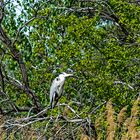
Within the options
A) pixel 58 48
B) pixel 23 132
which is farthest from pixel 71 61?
pixel 23 132

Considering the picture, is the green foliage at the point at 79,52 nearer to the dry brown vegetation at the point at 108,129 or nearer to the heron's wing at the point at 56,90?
the heron's wing at the point at 56,90

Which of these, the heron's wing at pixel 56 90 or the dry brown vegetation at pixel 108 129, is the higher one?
the heron's wing at pixel 56 90

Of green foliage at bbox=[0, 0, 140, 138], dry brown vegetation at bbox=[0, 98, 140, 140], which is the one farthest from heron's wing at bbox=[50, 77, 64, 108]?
green foliage at bbox=[0, 0, 140, 138]

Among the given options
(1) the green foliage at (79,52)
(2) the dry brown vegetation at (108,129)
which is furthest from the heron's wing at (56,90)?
(1) the green foliage at (79,52)

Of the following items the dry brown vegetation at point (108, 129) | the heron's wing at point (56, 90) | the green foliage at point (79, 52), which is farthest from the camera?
the green foliage at point (79, 52)

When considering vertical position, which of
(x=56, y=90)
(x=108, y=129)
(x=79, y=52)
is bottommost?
(x=108, y=129)

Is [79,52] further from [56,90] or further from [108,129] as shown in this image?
[108,129]

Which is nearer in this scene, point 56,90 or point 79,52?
point 56,90

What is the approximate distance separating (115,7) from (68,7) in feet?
4.46

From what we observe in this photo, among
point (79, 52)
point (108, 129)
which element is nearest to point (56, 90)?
point (79, 52)

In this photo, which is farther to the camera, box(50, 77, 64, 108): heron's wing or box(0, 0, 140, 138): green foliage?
box(0, 0, 140, 138): green foliage

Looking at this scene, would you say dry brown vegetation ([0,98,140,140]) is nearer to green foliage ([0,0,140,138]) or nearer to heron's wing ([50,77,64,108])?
heron's wing ([50,77,64,108])

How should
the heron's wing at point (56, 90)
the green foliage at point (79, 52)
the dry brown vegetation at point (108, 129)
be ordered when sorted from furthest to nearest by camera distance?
1. the green foliage at point (79, 52)
2. the heron's wing at point (56, 90)
3. the dry brown vegetation at point (108, 129)

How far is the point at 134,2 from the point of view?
10133 mm
